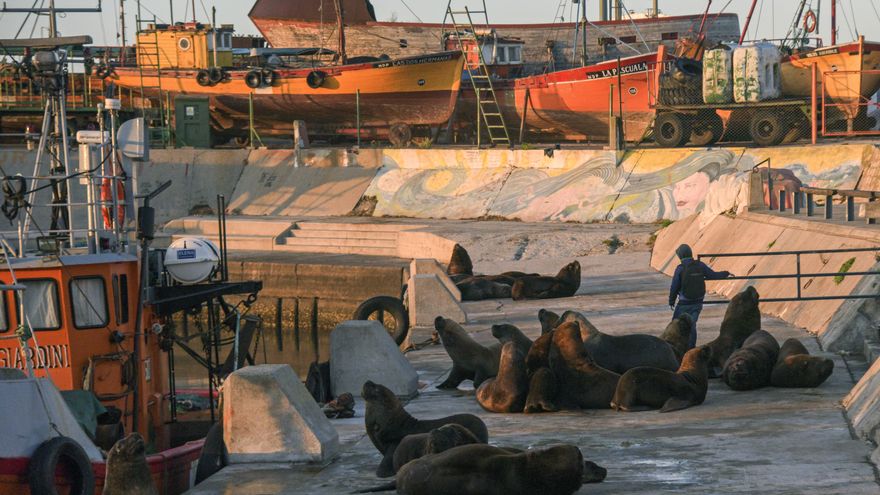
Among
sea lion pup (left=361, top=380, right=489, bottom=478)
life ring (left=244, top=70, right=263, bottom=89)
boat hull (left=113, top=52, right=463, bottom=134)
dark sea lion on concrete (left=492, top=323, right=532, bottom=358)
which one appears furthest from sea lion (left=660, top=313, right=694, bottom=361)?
life ring (left=244, top=70, right=263, bottom=89)

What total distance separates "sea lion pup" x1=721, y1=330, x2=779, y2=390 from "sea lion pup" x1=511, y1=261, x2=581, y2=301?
→ 33.7 feet

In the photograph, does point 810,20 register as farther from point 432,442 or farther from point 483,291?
point 432,442

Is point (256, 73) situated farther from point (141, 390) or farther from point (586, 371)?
point (586, 371)

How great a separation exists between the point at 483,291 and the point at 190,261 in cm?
862

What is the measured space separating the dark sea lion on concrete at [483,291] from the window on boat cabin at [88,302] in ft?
33.9

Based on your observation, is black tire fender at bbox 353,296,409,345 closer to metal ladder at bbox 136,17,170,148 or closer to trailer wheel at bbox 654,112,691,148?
trailer wheel at bbox 654,112,691,148

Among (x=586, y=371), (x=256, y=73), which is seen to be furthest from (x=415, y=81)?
(x=586, y=371)

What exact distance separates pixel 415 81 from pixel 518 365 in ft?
99.2

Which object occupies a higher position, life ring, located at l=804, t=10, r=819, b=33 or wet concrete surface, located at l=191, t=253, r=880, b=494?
life ring, located at l=804, t=10, r=819, b=33

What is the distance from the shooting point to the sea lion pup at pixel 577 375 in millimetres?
13625

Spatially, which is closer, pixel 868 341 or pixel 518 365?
pixel 518 365

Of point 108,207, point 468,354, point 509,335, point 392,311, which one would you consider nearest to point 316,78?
point 392,311

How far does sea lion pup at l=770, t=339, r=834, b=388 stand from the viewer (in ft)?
44.9

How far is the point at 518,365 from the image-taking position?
13781mm
